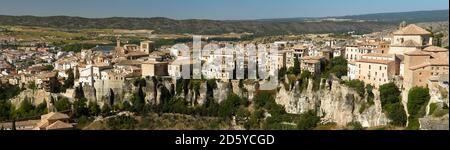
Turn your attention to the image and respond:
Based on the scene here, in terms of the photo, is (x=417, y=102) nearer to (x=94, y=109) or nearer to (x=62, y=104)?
(x=94, y=109)

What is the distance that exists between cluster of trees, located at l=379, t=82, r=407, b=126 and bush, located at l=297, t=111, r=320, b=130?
1463 millimetres

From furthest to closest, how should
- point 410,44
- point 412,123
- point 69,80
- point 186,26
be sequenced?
point 186,26 < point 69,80 < point 410,44 < point 412,123

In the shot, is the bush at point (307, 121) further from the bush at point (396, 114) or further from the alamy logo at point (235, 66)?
the alamy logo at point (235, 66)

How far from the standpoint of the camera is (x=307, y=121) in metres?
11.9

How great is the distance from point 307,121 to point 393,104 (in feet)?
6.38

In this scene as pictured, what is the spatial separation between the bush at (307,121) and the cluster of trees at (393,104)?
146 cm

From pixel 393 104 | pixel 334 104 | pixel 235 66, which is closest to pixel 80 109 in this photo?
pixel 235 66

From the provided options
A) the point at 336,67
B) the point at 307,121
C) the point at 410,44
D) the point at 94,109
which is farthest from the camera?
the point at 94,109

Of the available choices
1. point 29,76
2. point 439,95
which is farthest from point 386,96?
point 29,76

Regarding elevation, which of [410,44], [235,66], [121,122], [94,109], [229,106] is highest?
[410,44]

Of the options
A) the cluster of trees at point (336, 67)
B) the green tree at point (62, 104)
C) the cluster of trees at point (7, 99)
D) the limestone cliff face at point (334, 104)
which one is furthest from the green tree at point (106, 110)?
the cluster of trees at point (336, 67)

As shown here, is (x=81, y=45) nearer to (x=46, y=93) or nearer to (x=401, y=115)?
(x=46, y=93)

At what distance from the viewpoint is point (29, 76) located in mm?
17859
